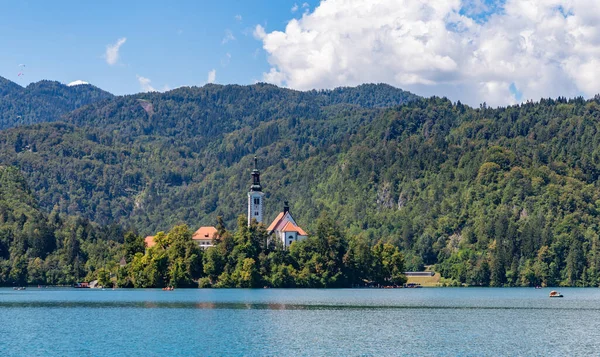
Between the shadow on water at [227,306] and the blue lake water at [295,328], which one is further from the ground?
the shadow on water at [227,306]

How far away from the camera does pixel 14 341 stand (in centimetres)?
7794

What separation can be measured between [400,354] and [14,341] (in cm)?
3192

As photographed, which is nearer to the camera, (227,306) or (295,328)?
(295,328)

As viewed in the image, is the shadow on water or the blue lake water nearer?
the blue lake water

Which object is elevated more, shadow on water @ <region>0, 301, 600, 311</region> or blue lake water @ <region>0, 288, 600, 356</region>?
shadow on water @ <region>0, 301, 600, 311</region>

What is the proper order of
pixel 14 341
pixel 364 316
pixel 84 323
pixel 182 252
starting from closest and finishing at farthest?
1. pixel 14 341
2. pixel 84 323
3. pixel 364 316
4. pixel 182 252

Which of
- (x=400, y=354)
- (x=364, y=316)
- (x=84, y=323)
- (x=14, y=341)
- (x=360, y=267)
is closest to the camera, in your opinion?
(x=400, y=354)

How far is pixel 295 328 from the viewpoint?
8831 cm

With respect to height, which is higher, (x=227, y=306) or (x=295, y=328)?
(x=227, y=306)

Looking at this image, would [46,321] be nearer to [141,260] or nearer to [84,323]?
[84,323]

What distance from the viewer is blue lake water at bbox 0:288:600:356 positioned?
2864 inches

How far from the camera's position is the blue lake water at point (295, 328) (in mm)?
72750

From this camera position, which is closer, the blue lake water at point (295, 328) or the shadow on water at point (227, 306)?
the blue lake water at point (295, 328)

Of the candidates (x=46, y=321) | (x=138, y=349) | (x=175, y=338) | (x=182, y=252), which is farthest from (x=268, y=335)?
(x=182, y=252)
